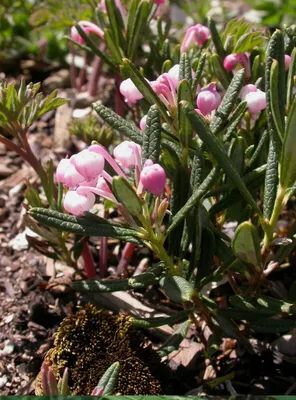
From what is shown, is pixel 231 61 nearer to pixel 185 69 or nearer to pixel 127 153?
pixel 185 69

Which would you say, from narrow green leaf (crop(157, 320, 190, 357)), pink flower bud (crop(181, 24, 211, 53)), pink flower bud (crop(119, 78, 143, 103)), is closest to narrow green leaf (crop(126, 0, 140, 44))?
pink flower bud (crop(181, 24, 211, 53))

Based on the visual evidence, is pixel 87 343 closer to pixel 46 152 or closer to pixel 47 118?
pixel 46 152

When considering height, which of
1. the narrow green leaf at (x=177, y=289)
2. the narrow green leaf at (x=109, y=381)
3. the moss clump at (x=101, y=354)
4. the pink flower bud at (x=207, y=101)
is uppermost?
the pink flower bud at (x=207, y=101)

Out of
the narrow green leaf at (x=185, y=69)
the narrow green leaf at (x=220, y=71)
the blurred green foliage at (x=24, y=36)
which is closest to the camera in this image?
the narrow green leaf at (x=185, y=69)

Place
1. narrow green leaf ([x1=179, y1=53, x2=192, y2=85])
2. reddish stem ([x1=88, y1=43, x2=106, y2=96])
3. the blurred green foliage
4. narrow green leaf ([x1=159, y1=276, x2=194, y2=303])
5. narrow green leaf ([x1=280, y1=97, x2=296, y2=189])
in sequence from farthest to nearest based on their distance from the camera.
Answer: the blurred green foliage, reddish stem ([x1=88, y1=43, x2=106, y2=96]), narrow green leaf ([x1=179, y1=53, x2=192, y2=85]), narrow green leaf ([x1=159, y1=276, x2=194, y2=303]), narrow green leaf ([x1=280, y1=97, x2=296, y2=189])

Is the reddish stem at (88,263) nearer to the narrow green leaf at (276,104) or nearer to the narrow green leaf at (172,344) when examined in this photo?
the narrow green leaf at (172,344)

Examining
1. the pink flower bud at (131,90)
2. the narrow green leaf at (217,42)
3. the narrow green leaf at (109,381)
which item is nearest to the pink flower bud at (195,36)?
the narrow green leaf at (217,42)

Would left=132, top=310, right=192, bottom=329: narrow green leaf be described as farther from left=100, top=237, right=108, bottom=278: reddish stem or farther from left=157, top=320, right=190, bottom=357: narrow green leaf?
left=100, top=237, right=108, bottom=278: reddish stem
